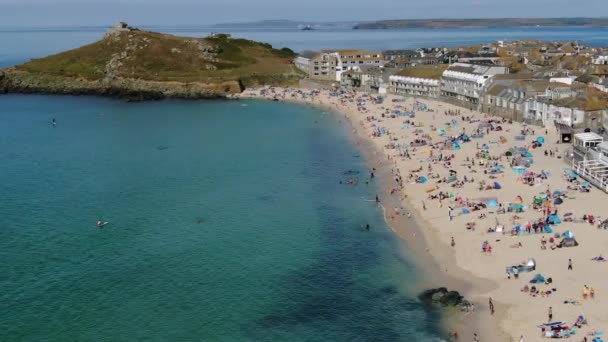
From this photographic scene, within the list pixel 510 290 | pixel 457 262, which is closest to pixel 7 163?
pixel 457 262

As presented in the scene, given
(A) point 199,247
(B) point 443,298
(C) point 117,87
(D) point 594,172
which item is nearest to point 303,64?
(C) point 117,87

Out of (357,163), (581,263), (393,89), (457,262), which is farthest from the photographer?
(393,89)

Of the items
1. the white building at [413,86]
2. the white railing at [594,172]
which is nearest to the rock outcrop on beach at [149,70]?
the white building at [413,86]

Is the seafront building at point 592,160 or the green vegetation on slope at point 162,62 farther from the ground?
the green vegetation on slope at point 162,62

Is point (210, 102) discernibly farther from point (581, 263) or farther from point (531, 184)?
point (581, 263)

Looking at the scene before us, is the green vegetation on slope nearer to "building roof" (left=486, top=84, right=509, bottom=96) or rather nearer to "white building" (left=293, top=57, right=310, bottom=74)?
"white building" (left=293, top=57, right=310, bottom=74)

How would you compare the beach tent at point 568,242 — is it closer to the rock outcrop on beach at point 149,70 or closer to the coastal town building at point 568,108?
the coastal town building at point 568,108
